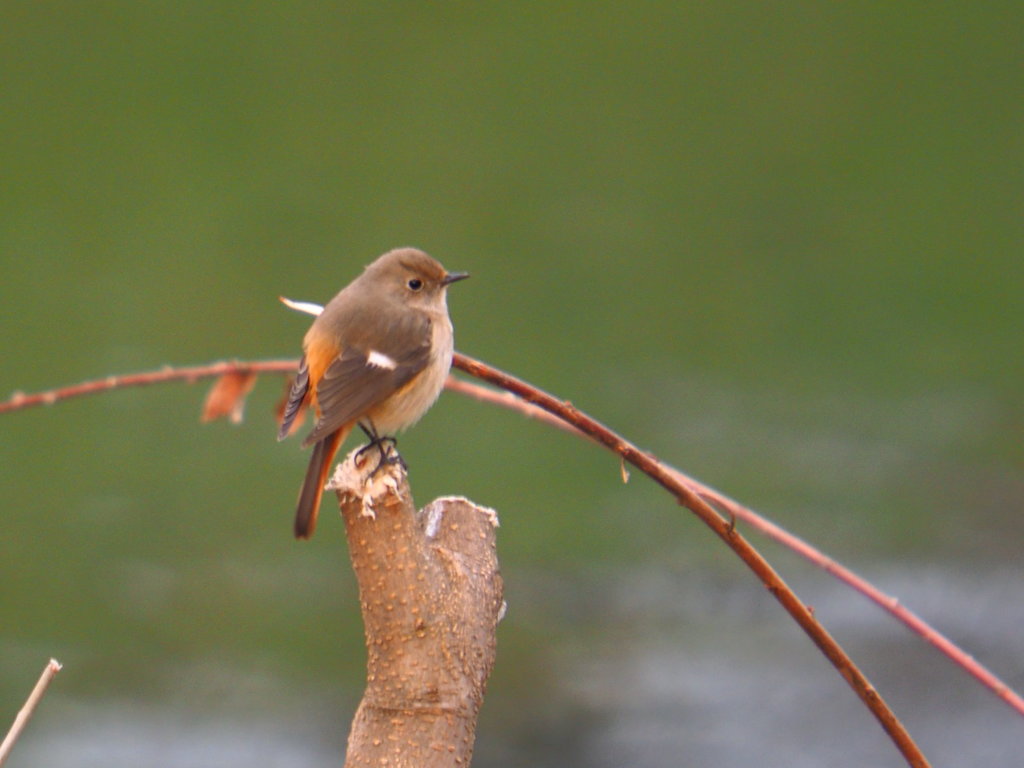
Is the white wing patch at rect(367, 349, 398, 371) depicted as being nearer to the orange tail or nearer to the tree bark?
the orange tail

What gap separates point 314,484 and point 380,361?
0.29 meters

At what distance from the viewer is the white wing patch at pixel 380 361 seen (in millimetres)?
2014

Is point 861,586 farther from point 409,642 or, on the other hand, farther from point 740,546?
point 409,642

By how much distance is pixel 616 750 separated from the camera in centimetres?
352

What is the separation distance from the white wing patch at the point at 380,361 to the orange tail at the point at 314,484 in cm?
12

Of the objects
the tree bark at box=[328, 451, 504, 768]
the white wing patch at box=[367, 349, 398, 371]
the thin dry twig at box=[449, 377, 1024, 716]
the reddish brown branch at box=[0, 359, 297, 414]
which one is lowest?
the tree bark at box=[328, 451, 504, 768]

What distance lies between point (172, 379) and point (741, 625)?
2.28 meters

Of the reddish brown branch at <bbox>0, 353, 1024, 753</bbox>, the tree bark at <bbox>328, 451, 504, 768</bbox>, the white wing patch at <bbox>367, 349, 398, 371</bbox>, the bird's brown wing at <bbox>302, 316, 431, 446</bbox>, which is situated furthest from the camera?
the white wing patch at <bbox>367, 349, 398, 371</bbox>

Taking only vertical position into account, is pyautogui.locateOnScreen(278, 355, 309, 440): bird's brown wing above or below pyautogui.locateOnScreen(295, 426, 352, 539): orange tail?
above

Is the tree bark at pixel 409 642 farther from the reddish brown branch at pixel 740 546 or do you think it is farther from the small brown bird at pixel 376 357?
the small brown bird at pixel 376 357

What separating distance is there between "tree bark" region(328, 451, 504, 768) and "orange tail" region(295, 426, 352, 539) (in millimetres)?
320

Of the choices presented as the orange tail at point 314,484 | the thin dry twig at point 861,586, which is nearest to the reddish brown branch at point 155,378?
the orange tail at point 314,484

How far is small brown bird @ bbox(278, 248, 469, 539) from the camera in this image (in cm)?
189

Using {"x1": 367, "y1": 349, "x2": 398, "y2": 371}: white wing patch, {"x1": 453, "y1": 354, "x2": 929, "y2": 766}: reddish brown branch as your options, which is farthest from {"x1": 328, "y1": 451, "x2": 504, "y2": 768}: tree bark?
{"x1": 367, "y1": 349, "x2": 398, "y2": 371}: white wing patch
